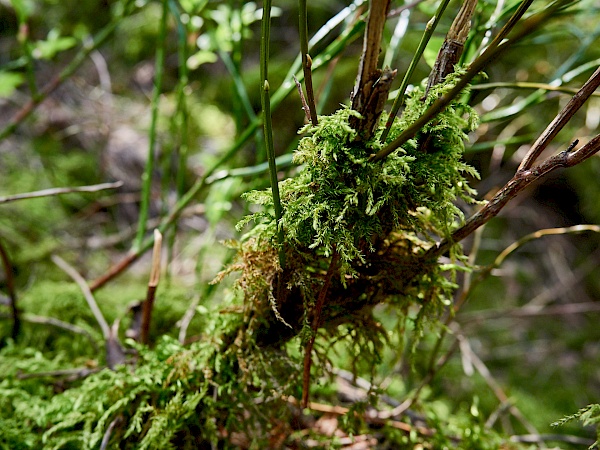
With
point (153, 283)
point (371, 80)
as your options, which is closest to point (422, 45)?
point (371, 80)

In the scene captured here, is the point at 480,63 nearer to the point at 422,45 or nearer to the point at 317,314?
the point at 422,45

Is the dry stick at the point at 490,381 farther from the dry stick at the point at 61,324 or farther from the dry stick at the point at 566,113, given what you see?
the dry stick at the point at 61,324

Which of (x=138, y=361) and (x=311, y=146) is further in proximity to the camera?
(x=138, y=361)

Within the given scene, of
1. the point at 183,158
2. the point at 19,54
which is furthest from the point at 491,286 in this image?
the point at 19,54

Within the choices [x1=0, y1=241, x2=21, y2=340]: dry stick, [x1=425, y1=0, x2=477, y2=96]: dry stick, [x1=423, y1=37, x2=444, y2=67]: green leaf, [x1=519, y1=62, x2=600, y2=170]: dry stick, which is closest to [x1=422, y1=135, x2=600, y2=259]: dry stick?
[x1=519, y1=62, x2=600, y2=170]: dry stick

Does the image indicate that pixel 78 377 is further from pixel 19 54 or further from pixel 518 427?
pixel 19 54

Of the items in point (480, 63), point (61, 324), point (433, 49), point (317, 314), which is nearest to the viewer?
point (480, 63)
